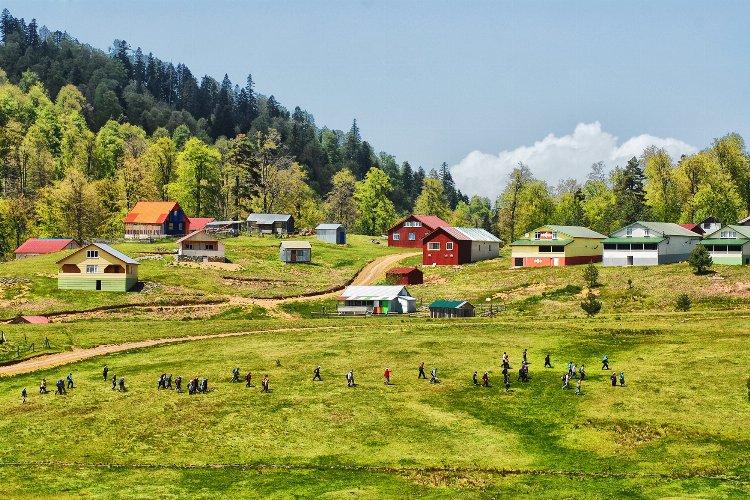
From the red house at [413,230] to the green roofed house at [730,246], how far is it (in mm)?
61928

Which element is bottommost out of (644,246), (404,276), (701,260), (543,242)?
(404,276)

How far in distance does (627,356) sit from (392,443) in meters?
27.8

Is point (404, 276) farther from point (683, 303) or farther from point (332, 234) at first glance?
point (332, 234)

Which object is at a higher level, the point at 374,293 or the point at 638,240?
the point at 638,240

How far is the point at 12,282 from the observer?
103m

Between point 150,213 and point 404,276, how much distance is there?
224 ft

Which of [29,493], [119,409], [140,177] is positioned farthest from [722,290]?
[140,177]

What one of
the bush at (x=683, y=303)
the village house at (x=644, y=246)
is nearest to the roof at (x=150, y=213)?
the village house at (x=644, y=246)

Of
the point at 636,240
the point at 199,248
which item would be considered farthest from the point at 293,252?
the point at 636,240

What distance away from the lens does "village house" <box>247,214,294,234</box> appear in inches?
6373

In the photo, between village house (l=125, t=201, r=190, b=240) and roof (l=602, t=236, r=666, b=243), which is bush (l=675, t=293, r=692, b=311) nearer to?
roof (l=602, t=236, r=666, b=243)

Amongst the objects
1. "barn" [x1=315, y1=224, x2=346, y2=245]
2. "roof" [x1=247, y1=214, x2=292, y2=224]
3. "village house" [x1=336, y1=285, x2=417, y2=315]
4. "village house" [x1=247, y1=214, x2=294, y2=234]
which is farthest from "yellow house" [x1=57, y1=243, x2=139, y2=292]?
"barn" [x1=315, y1=224, x2=346, y2=245]

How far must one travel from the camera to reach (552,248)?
12356 centimetres

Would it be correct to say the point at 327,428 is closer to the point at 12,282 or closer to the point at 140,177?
the point at 12,282
